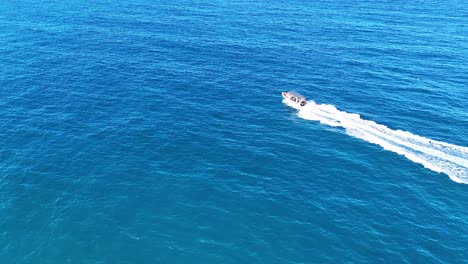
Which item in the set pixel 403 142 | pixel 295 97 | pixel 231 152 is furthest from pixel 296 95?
pixel 403 142

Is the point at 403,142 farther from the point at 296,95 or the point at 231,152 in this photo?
the point at 231,152

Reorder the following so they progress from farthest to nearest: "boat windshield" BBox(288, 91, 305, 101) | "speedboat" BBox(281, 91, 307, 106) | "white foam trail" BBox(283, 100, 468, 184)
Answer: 1. "boat windshield" BBox(288, 91, 305, 101)
2. "speedboat" BBox(281, 91, 307, 106)
3. "white foam trail" BBox(283, 100, 468, 184)

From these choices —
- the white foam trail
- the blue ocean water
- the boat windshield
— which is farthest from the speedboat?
the blue ocean water

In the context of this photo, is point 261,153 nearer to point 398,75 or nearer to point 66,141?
point 66,141

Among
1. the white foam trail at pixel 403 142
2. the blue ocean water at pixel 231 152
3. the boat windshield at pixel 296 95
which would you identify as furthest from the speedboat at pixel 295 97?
the blue ocean water at pixel 231 152

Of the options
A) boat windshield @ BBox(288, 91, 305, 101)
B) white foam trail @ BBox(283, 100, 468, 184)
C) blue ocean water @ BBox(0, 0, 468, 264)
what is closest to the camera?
blue ocean water @ BBox(0, 0, 468, 264)

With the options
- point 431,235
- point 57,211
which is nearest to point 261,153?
point 431,235

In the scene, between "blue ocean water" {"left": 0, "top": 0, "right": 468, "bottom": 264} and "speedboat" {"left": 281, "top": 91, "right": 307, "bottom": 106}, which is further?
"speedboat" {"left": 281, "top": 91, "right": 307, "bottom": 106}

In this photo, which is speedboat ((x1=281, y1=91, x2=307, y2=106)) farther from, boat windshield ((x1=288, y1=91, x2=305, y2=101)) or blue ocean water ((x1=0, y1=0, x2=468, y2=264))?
blue ocean water ((x1=0, y1=0, x2=468, y2=264))
